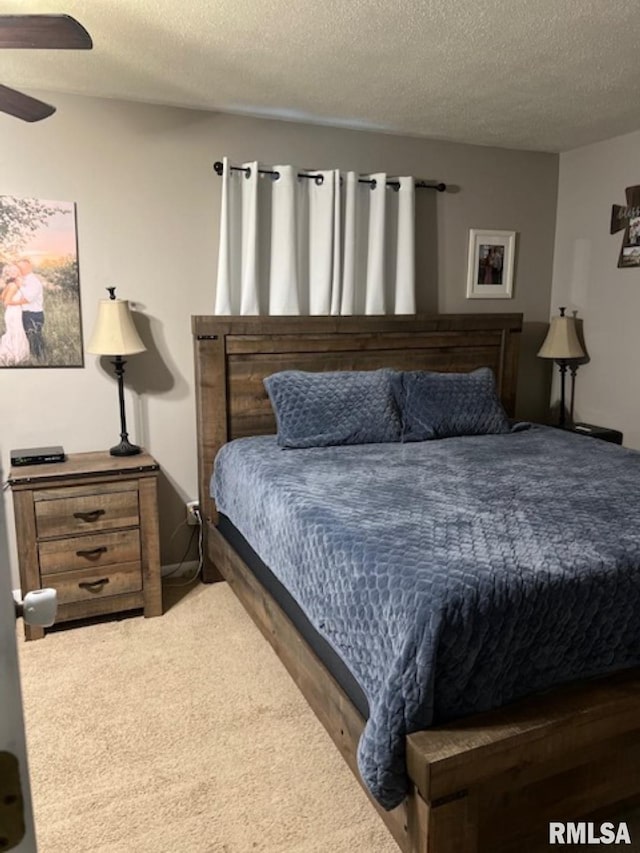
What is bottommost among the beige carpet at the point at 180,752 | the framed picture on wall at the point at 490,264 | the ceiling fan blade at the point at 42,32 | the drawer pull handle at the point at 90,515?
the beige carpet at the point at 180,752

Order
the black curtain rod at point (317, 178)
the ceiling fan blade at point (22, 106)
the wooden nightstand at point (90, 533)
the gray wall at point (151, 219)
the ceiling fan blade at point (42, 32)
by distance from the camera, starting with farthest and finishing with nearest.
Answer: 1. the black curtain rod at point (317, 178)
2. the gray wall at point (151, 219)
3. the wooden nightstand at point (90, 533)
4. the ceiling fan blade at point (22, 106)
5. the ceiling fan blade at point (42, 32)

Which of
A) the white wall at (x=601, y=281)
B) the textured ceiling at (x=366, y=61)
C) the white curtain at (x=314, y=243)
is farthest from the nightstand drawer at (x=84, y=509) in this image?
the white wall at (x=601, y=281)

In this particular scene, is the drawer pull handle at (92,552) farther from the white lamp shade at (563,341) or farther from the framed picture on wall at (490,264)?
the white lamp shade at (563,341)

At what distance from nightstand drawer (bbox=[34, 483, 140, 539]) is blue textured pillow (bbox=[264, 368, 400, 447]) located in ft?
2.47

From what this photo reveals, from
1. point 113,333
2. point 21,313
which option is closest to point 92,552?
point 113,333

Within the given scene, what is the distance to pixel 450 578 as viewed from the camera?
153cm

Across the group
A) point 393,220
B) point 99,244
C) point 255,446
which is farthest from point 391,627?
point 393,220

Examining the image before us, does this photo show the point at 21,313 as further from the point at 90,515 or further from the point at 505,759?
the point at 505,759

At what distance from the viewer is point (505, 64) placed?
8.43 feet

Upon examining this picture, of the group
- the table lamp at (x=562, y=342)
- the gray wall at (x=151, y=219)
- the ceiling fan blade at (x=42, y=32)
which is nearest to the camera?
the ceiling fan blade at (x=42, y=32)

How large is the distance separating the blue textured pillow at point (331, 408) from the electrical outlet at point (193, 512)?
2.39ft

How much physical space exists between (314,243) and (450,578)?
235cm

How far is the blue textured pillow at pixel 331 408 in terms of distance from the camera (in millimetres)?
3006

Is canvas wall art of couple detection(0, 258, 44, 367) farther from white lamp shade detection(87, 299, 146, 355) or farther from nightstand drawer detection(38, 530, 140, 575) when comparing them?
nightstand drawer detection(38, 530, 140, 575)
